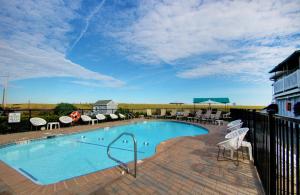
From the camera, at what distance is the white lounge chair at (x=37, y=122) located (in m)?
9.59

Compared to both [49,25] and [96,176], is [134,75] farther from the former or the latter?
[96,176]

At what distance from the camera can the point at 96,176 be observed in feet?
11.5

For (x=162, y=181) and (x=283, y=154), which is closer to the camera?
(x=283, y=154)

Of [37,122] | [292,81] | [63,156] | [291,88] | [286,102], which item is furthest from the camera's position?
[286,102]

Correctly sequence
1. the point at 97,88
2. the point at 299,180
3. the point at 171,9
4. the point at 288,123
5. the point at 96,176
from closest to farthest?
1. the point at 299,180
2. the point at 288,123
3. the point at 96,176
4. the point at 171,9
5. the point at 97,88

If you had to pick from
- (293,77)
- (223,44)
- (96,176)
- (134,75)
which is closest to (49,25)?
(96,176)

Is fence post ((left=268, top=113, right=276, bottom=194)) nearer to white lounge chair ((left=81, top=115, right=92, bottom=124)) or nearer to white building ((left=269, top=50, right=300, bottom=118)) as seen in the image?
white lounge chair ((left=81, top=115, right=92, bottom=124))

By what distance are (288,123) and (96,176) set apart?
3330mm

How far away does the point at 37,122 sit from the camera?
32.1 feet

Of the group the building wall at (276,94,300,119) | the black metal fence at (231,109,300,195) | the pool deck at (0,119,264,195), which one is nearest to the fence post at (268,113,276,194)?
the black metal fence at (231,109,300,195)

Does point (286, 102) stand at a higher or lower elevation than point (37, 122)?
higher

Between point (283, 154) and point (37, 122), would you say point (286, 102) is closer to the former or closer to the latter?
point (283, 154)

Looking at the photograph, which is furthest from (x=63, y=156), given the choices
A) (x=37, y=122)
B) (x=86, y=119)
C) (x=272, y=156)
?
(x=86, y=119)

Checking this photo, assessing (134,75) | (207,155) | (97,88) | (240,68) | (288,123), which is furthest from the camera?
(97,88)
